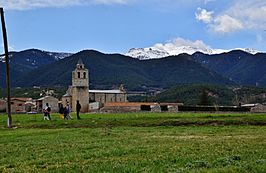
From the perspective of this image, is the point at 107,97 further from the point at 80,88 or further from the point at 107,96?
the point at 80,88

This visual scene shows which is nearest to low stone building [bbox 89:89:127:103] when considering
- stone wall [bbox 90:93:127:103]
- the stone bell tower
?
stone wall [bbox 90:93:127:103]

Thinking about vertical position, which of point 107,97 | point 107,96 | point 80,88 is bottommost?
point 107,97

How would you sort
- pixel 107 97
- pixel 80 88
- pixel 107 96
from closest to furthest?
1. pixel 80 88
2. pixel 107 97
3. pixel 107 96

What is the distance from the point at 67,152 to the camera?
1783 cm

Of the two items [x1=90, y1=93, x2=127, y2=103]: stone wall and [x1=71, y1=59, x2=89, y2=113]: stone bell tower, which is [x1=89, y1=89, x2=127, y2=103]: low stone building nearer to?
[x1=90, y1=93, x2=127, y2=103]: stone wall

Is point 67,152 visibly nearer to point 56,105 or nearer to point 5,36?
point 5,36

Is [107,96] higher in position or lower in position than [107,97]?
higher

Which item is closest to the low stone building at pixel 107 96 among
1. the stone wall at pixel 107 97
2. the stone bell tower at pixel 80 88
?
the stone wall at pixel 107 97

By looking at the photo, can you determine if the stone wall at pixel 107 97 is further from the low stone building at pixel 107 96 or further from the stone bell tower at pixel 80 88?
the stone bell tower at pixel 80 88

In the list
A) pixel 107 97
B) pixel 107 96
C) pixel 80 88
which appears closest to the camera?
pixel 80 88

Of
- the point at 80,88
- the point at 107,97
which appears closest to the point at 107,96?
the point at 107,97

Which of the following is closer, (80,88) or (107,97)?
(80,88)

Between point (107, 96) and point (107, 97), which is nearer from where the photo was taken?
point (107, 97)

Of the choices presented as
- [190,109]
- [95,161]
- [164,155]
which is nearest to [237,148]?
[164,155]
